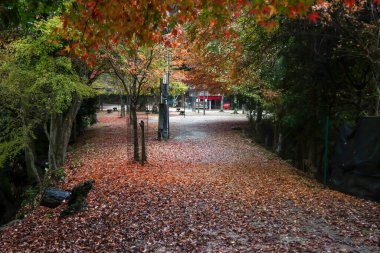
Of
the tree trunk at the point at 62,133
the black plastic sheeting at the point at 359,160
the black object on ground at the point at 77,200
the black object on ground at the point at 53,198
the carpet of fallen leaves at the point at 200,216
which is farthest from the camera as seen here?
the tree trunk at the point at 62,133

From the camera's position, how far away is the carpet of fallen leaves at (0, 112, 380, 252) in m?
5.56

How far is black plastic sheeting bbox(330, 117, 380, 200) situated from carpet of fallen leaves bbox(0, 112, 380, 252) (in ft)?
1.05

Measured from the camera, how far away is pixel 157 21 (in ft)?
18.1

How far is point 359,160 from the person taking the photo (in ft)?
26.4

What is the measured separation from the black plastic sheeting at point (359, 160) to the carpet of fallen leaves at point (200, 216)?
32cm

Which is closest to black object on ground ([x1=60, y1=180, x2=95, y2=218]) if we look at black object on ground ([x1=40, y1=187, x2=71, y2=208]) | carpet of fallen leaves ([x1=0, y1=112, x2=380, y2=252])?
carpet of fallen leaves ([x1=0, y1=112, x2=380, y2=252])

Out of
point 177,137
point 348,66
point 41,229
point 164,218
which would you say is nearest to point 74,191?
point 41,229

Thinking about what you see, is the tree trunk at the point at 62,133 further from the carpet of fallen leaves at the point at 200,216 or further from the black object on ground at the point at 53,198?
the black object on ground at the point at 53,198

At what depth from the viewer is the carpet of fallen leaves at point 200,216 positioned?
18.2 feet

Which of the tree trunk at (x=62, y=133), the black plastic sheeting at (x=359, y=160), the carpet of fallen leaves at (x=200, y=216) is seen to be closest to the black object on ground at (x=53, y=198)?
the carpet of fallen leaves at (x=200, y=216)

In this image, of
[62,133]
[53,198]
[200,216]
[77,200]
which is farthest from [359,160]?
[62,133]

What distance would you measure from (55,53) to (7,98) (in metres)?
2.06

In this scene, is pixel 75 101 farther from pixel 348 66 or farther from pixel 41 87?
pixel 348 66

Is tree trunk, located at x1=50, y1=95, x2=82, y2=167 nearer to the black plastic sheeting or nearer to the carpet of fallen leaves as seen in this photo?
the carpet of fallen leaves
